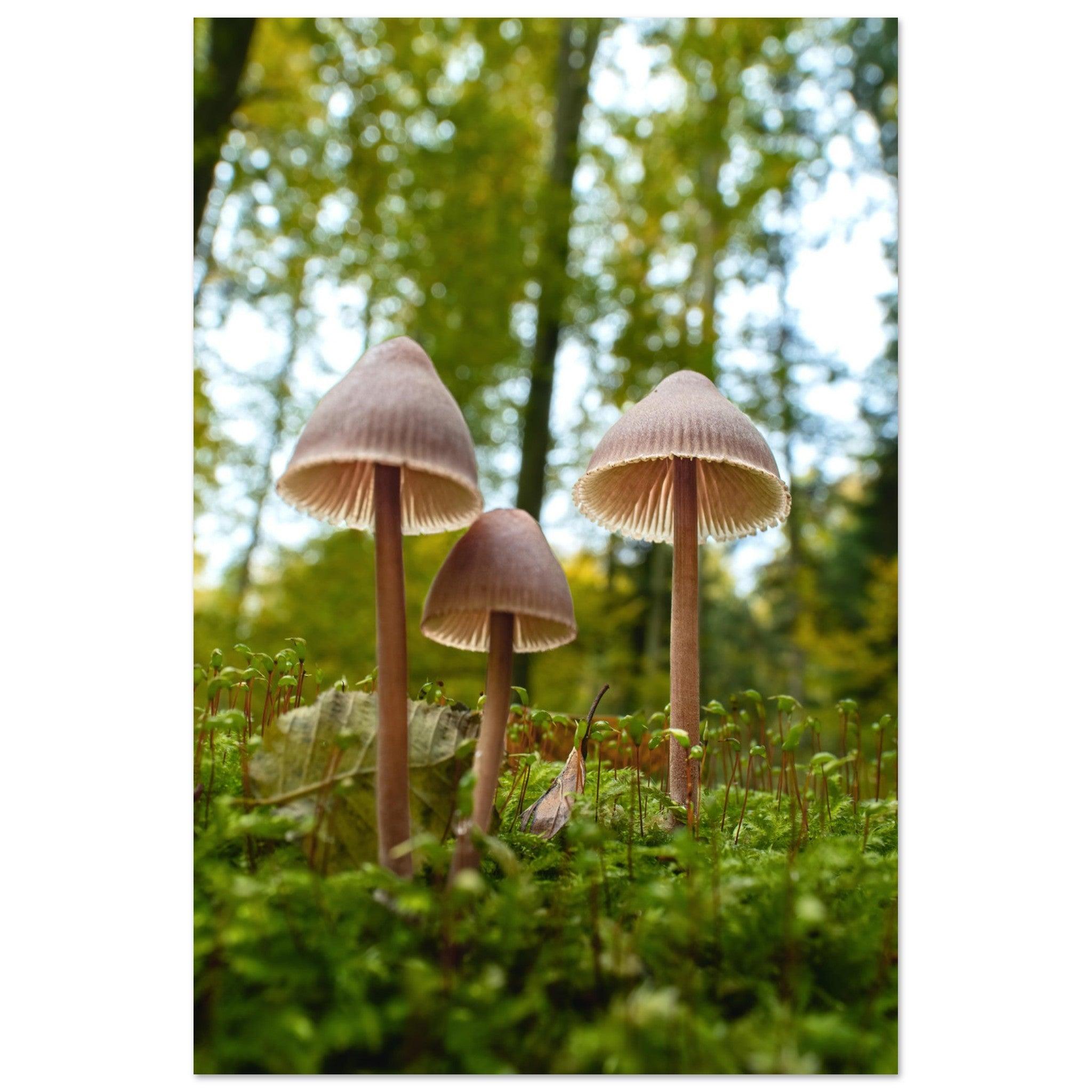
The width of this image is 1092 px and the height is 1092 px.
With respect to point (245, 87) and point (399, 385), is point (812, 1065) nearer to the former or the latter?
point (399, 385)

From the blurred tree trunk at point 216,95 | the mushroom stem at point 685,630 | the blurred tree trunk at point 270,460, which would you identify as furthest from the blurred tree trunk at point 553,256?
the mushroom stem at point 685,630

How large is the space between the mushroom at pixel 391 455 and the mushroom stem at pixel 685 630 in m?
0.59

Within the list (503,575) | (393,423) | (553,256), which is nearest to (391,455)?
(393,423)

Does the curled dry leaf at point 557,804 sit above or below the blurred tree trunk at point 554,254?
below

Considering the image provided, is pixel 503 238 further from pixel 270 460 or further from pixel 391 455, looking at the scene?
pixel 391 455

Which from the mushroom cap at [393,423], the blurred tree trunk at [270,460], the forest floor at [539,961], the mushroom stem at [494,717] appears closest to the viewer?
the forest floor at [539,961]

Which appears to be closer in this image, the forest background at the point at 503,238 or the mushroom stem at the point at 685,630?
the mushroom stem at the point at 685,630

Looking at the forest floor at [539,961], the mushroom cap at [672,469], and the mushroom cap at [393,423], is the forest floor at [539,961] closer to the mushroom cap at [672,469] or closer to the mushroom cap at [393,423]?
the mushroom cap at [393,423]

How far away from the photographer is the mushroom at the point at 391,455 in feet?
4.27

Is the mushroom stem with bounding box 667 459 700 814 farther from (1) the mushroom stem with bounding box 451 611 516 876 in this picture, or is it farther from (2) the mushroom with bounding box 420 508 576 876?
(1) the mushroom stem with bounding box 451 611 516 876

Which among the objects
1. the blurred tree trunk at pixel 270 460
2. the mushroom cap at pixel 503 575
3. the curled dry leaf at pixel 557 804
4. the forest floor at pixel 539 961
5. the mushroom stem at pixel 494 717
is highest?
the blurred tree trunk at pixel 270 460

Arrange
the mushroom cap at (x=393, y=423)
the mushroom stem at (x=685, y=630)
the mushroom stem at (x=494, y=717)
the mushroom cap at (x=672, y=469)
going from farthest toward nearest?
the mushroom stem at (x=685, y=630)
the mushroom cap at (x=672, y=469)
the mushroom stem at (x=494, y=717)
the mushroom cap at (x=393, y=423)
